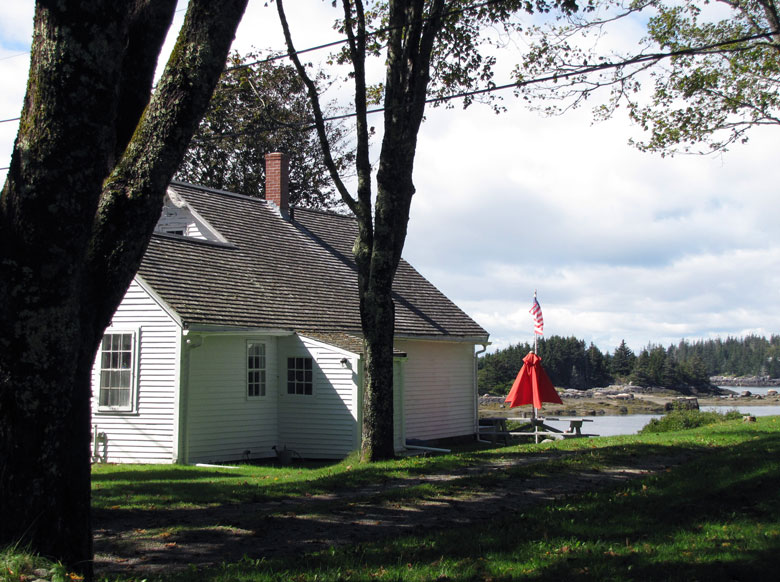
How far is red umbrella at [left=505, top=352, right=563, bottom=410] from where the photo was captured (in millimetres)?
23094

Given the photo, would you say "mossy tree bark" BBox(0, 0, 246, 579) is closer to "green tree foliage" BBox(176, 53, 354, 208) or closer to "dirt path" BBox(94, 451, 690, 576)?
"dirt path" BBox(94, 451, 690, 576)

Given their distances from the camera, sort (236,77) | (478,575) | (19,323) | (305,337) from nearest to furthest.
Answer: (19,323) → (478,575) → (236,77) → (305,337)

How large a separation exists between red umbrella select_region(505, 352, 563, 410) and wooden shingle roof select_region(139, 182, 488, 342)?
252cm

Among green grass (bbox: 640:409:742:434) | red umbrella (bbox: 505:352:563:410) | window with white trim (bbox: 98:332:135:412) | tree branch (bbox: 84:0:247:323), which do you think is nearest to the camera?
tree branch (bbox: 84:0:247:323)

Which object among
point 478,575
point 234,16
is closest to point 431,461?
point 478,575

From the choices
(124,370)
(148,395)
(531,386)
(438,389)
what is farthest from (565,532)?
(438,389)

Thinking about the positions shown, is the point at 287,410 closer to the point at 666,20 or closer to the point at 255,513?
the point at 255,513

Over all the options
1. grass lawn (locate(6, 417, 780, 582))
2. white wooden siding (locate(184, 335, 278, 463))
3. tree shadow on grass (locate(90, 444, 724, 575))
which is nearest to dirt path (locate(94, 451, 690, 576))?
tree shadow on grass (locate(90, 444, 724, 575))

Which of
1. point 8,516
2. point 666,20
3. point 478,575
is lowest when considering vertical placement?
point 478,575

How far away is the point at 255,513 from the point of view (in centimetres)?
927

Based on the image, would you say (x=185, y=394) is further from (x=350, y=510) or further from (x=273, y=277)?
(x=350, y=510)

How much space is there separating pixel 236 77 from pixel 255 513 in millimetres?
11838

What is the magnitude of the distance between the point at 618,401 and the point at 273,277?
37.2 metres

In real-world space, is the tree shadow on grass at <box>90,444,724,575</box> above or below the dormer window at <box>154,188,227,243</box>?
below
